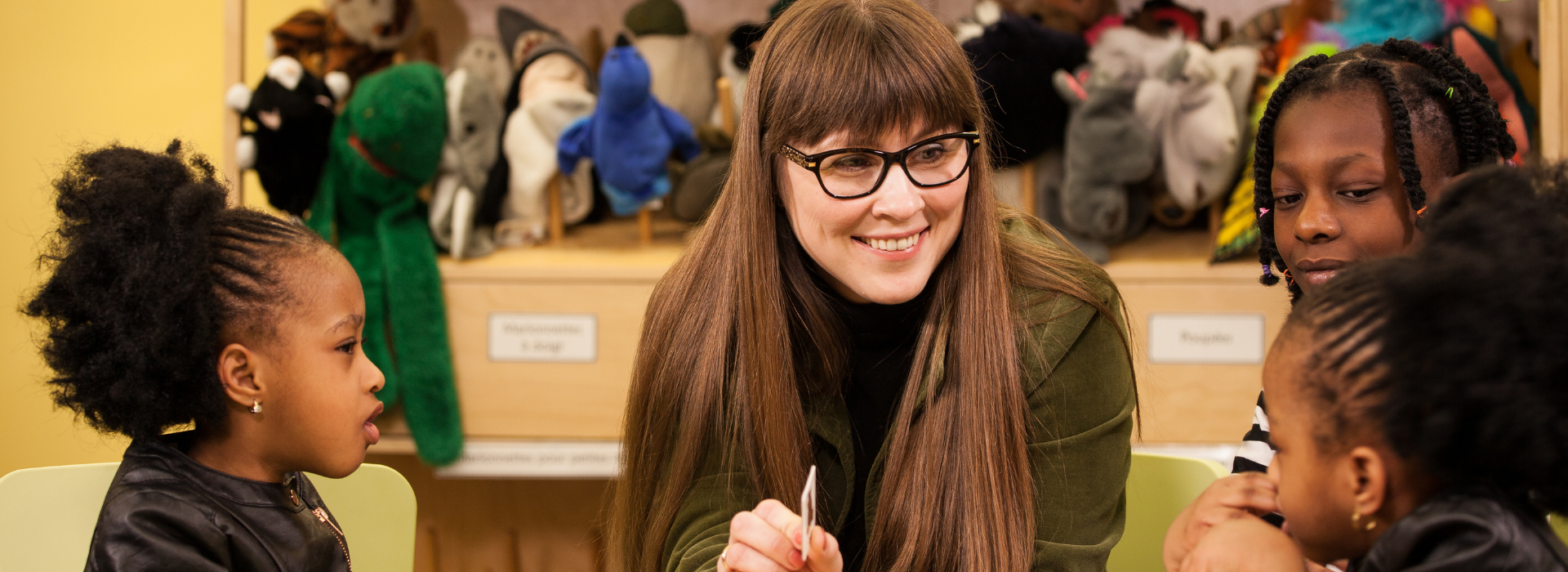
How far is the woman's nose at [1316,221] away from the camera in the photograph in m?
0.82

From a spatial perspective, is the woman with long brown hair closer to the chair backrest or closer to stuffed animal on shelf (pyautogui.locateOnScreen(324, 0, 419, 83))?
the chair backrest

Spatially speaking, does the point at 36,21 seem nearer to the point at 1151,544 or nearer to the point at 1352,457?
the point at 1151,544

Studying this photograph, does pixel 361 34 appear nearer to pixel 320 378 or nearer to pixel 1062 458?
pixel 320 378

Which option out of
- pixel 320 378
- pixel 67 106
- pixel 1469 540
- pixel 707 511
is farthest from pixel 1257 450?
pixel 67 106

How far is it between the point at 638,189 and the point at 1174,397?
939 mm

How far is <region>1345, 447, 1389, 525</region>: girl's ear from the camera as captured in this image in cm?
55

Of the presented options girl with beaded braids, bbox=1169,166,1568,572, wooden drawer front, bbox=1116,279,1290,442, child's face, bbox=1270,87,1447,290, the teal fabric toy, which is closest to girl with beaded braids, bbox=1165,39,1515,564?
child's face, bbox=1270,87,1447,290

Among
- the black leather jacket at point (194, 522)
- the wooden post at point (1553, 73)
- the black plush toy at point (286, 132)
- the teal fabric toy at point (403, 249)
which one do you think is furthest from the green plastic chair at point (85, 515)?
the wooden post at point (1553, 73)

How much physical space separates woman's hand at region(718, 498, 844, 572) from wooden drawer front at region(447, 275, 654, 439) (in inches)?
39.0

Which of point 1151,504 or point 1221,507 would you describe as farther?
point 1151,504

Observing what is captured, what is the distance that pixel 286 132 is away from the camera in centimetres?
167

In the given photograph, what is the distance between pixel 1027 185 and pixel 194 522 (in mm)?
1311

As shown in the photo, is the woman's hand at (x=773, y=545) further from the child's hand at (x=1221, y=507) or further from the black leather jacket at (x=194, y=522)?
the black leather jacket at (x=194, y=522)

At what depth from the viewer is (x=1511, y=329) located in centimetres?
51
